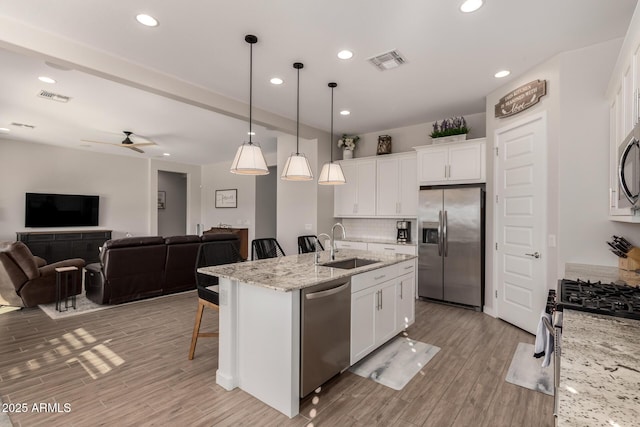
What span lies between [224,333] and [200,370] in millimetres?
556

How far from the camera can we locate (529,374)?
8.50 feet

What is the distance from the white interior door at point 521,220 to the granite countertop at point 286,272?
4.69ft

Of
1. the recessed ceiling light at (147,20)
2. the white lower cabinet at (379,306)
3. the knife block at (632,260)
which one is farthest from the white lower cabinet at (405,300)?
the recessed ceiling light at (147,20)

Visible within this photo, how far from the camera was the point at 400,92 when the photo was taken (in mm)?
3992

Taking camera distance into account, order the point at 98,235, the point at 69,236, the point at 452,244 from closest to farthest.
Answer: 1. the point at 452,244
2. the point at 69,236
3. the point at 98,235

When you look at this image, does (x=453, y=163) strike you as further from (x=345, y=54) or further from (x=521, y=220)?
(x=345, y=54)

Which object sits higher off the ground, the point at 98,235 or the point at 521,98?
the point at 521,98

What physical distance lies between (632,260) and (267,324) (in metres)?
2.76

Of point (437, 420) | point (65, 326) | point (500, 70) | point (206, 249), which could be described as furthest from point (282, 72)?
point (65, 326)

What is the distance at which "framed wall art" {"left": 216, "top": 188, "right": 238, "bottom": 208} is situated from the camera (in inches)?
351

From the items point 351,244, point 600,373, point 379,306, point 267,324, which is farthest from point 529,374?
point 351,244

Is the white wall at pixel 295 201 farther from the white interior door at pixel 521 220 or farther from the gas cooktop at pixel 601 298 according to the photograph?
the gas cooktop at pixel 601 298

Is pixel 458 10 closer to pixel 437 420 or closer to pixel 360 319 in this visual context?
pixel 360 319

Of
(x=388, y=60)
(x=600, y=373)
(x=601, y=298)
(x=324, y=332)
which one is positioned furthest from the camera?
(x=388, y=60)
